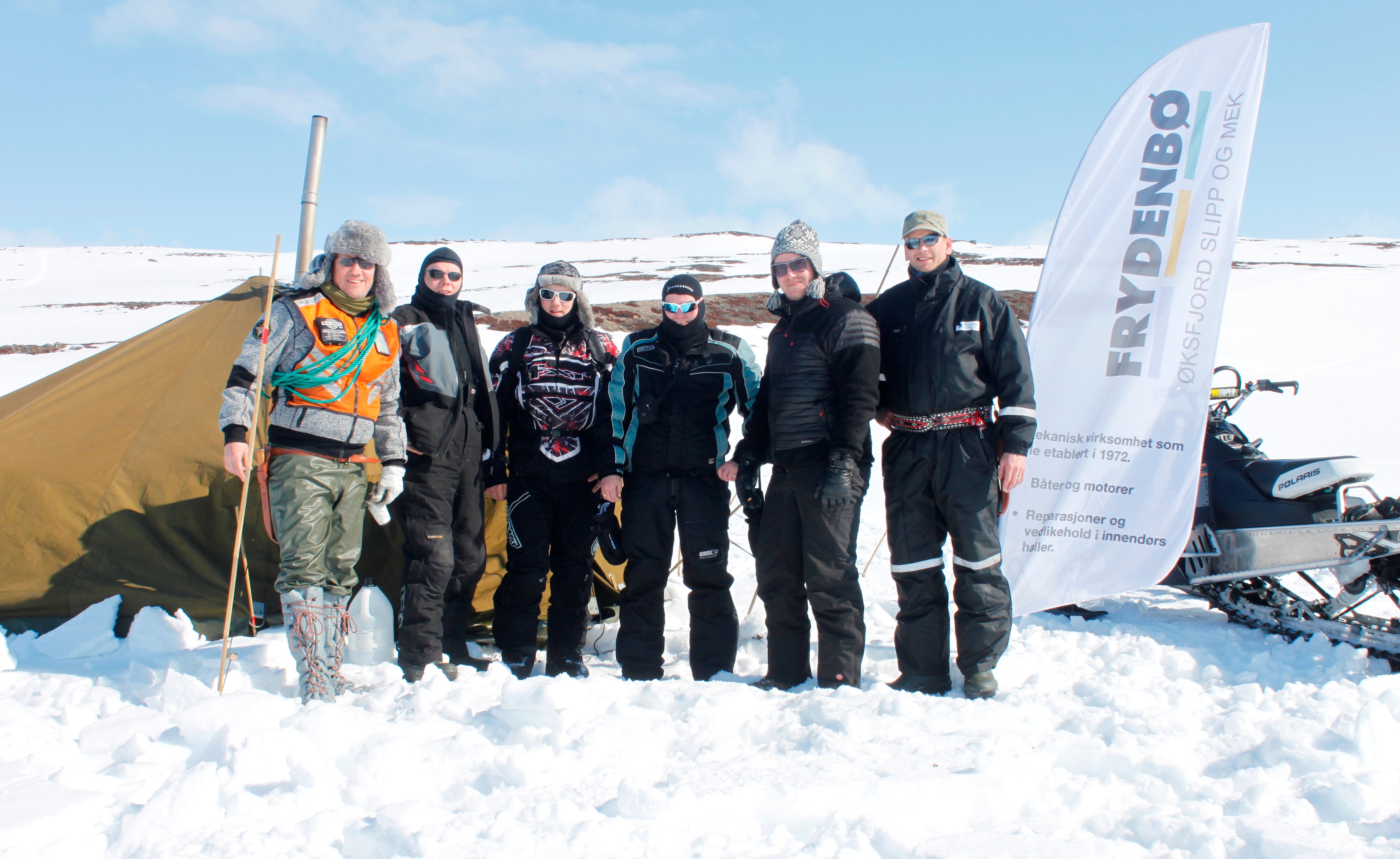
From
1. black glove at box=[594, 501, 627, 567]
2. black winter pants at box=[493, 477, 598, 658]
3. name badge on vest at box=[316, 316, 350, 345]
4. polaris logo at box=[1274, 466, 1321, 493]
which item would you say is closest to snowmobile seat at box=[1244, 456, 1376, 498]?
polaris logo at box=[1274, 466, 1321, 493]

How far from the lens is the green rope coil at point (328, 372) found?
2.95 metres

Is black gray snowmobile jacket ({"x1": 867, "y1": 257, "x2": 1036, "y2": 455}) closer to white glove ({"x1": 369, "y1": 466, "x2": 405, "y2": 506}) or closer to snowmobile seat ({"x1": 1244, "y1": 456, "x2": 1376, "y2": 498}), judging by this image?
snowmobile seat ({"x1": 1244, "y1": 456, "x2": 1376, "y2": 498})

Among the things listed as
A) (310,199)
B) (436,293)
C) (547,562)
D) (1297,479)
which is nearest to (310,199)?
(310,199)

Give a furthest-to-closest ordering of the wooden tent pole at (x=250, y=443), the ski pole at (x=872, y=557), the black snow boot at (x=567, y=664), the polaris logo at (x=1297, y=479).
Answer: the ski pole at (x=872, y=557) < the polaris logo at (x=1297, y=479) < the black snow boot at (x=567, y=664) < the wooden tent pole at (x=250, y=443)

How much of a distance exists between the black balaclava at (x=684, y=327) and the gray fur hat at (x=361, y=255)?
1.10 metres

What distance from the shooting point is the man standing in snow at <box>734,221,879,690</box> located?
323cm

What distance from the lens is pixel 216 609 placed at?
3777 mm

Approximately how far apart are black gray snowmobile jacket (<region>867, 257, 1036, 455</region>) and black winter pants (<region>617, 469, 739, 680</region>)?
0.92m

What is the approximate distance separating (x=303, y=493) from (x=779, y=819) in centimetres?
193

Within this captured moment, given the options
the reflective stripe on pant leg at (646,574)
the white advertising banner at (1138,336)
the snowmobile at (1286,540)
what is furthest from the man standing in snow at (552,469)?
the snowmobile at (1286,540)

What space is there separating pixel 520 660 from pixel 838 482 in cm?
162

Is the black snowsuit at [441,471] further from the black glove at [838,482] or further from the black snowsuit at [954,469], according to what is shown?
the black snowsuit at [954,469]

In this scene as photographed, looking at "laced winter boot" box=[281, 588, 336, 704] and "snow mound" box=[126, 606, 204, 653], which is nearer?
"laced winter boot" box=[281, 588, 336, 704]

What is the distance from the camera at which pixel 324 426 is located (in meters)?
2.96
